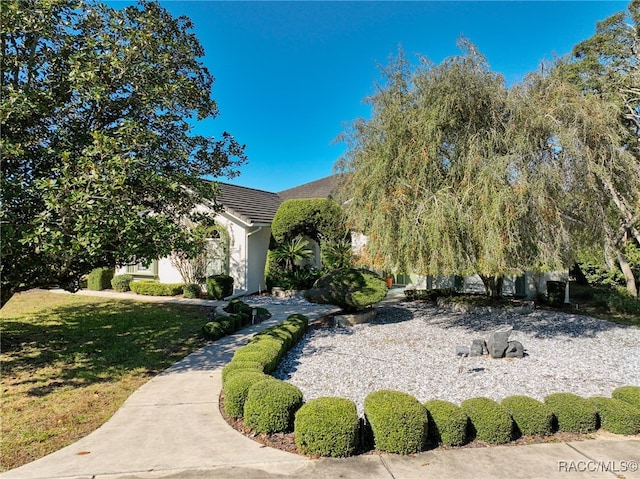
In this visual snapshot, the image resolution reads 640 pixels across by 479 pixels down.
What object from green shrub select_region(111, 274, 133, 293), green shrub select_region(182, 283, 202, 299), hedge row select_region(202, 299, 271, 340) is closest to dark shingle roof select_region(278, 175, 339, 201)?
green shrub select_region(182, 283, 202, 299)

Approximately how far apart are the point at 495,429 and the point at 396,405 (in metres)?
1.12

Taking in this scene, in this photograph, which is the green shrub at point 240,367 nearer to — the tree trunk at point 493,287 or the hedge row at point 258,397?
the hedge row at point 258,397

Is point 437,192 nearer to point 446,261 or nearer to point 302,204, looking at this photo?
point 446,261

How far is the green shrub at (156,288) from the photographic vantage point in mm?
15398

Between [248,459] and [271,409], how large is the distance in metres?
0.60

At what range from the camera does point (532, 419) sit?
13.7ft

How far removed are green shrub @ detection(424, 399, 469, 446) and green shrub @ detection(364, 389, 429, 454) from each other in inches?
6.1

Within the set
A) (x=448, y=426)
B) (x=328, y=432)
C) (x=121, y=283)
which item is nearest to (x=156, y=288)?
(x=121, y=283)

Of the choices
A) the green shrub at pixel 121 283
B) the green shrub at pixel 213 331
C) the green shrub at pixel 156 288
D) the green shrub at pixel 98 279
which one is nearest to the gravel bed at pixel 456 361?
the green shrub at pixel 213 331

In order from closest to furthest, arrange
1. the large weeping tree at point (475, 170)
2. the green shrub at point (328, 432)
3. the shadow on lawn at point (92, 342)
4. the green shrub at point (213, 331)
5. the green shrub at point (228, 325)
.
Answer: the green shrub at point (328, 432), the shadow on lawn at point (92, 342), the large weeping tree at point (475, 170), the green shrub at point (213, 331), the green shrub at point (228, 325)

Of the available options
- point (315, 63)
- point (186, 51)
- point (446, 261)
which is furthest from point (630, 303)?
point (186, 51)

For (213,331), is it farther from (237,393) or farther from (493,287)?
(493,287)

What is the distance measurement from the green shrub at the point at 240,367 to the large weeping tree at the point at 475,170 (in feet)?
12.8

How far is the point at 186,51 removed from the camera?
737cm
